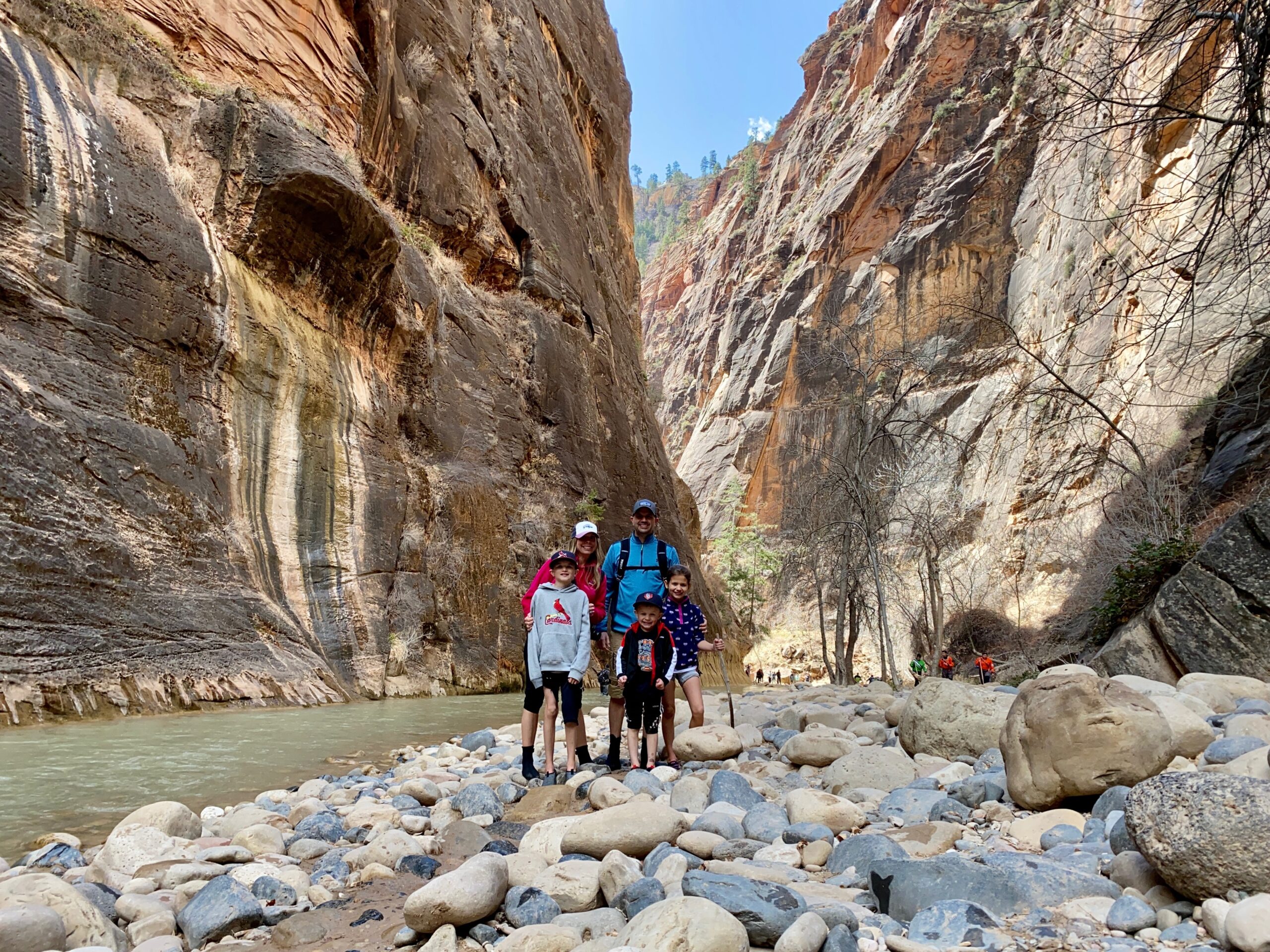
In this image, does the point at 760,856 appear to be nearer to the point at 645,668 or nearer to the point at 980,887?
the point at 980,887

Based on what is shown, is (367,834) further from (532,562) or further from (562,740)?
(532,562)

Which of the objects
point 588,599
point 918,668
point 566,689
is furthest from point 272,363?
point 918,668

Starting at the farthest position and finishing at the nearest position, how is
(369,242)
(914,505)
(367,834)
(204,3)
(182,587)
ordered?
(914,505) < (369,242) < (204,3) < (182,587) < (367,834)

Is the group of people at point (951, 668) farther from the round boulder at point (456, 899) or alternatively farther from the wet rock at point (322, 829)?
the round boulder at point (456, 899)

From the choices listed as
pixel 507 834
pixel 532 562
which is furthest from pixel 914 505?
pixel 507 834

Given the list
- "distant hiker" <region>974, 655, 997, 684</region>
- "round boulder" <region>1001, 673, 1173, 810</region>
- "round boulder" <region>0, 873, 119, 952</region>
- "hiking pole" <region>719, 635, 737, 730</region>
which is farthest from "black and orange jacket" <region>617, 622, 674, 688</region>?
"distant hiker" <region>974, 655, 997, 684</region>

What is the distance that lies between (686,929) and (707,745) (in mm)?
3513

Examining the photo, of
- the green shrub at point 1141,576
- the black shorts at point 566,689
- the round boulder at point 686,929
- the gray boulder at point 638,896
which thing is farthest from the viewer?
the green shrub at point 1141,576

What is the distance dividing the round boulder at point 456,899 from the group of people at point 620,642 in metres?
2.17

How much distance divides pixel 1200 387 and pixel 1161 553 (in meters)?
10.2

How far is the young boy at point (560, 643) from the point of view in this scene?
5.03 m

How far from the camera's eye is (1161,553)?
929 centimetres

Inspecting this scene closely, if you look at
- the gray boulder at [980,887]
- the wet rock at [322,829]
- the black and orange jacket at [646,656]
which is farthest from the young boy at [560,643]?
the gray boulder at [980,887]

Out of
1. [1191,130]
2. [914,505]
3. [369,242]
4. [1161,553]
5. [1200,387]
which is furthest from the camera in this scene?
[914,505]
